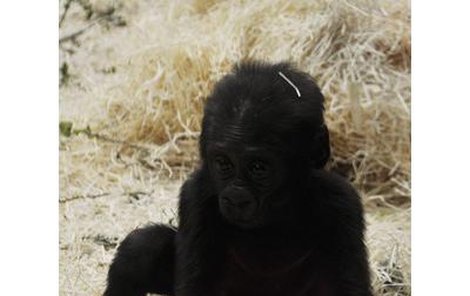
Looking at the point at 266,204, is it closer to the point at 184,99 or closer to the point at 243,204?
the point at 243,204

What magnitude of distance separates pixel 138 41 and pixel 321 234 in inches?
43.6

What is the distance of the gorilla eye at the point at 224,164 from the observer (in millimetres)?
2748

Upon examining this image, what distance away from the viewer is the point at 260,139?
272cm

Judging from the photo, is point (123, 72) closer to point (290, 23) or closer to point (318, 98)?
point (290, 23)

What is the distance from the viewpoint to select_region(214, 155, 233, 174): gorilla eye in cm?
275

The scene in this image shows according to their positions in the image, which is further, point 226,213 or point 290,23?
point 290,23

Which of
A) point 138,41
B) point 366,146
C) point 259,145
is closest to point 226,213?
point 259,145

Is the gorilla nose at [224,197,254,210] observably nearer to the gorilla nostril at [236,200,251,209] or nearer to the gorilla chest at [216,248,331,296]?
the gorilla nostril at [236,200,251,209]

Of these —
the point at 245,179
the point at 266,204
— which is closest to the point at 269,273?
the point at 266,204

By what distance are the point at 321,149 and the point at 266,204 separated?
0.22 metres

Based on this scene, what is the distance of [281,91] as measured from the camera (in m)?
2.79

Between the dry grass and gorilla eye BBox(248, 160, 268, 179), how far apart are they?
0.58 meters

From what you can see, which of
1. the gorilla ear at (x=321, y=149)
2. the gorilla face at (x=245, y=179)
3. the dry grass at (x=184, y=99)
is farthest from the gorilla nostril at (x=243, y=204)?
the dry grass at (x=184, y=99)

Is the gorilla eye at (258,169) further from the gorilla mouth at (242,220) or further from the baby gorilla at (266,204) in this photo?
the gorilla mouth at (242,220)
